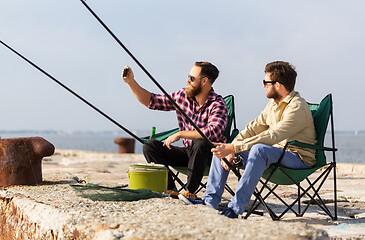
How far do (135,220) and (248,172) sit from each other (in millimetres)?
941

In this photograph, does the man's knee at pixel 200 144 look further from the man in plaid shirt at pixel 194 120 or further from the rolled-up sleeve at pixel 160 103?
the rolled-up sleeve at pixel 160 103

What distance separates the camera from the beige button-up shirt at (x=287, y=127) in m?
3.18

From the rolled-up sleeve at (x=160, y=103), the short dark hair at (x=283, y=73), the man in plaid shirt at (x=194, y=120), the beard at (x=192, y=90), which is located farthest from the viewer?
the rolled-up sleeve at (x=160, y=103)

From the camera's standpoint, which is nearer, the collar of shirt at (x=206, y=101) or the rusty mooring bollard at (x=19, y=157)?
the collar of shirt at (x=206, y=101)

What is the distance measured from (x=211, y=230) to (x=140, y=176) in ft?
4.85

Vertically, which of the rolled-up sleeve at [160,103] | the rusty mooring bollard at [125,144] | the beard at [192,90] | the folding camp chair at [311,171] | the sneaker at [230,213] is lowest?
the rusty mooring bollard at [125,144]

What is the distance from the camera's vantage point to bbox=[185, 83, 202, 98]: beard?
378 centimetres

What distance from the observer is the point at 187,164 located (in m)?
3.83

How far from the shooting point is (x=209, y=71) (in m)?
3.79

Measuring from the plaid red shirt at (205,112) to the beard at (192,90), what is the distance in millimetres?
79

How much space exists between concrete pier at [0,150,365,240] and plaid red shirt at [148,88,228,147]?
0.72 m

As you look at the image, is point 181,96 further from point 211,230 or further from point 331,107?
point 211,230

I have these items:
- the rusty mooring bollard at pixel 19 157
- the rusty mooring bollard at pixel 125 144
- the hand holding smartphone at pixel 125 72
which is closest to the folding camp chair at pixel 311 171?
the hand holding smartphone at pixel 125 72

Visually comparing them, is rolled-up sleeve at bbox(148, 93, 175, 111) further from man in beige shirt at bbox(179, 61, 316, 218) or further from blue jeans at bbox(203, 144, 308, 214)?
blue jeans at bbox(203, 144, 308, 214)
